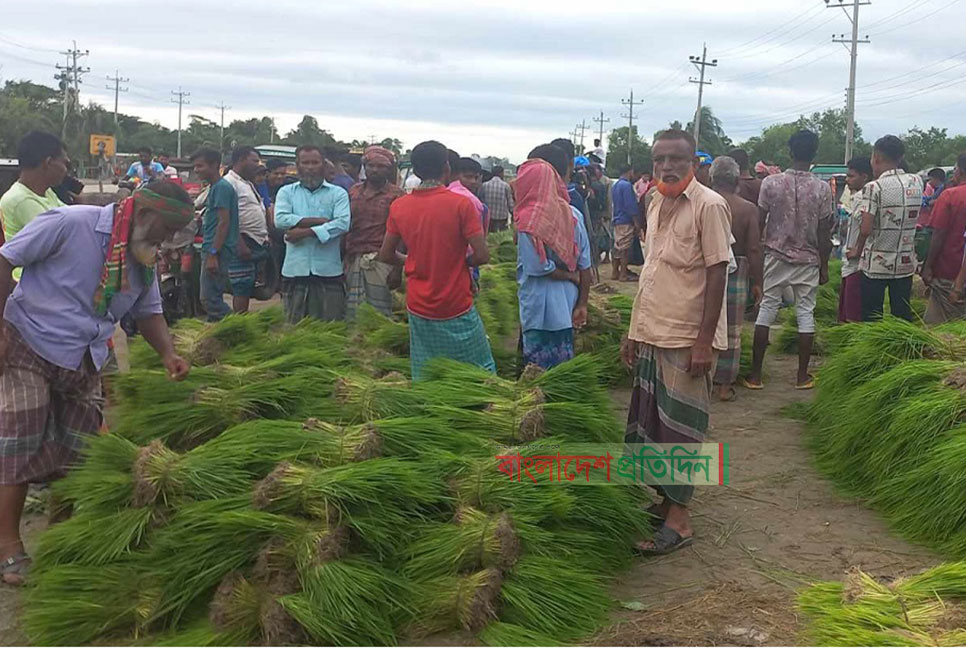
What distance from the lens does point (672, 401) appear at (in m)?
3.74

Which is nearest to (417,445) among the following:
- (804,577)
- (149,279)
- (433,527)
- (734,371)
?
(433,527)

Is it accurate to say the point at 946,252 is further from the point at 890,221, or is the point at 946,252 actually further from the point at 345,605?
the point at 345,605

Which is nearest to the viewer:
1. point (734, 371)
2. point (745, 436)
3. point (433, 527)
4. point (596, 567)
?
point (433, 527)

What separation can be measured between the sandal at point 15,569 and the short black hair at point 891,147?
17.6ft

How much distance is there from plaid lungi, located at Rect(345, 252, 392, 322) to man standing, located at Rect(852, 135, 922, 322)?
3.16 meters

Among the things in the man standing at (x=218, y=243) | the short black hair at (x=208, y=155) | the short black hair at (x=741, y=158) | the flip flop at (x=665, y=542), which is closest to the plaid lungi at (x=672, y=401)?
the flip flop at (x=665, y=542)

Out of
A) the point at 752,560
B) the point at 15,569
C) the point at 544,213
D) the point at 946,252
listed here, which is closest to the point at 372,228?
the point at 544,213

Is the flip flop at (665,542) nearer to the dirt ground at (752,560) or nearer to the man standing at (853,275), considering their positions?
the dirt ground at (752,560)

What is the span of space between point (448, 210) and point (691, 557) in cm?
188

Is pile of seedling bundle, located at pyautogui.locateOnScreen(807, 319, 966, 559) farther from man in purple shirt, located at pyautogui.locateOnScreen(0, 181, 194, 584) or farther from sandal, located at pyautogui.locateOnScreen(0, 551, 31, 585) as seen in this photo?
sandal, located at pyautogui.locateOnScreen(0, 551, 31, 585)

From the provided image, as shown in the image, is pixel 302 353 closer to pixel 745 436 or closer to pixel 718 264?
pixel 718 264

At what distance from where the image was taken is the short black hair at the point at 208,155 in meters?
6.63

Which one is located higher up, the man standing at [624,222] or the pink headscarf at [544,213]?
the man standing at [624,222]

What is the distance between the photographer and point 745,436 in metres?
5.42
